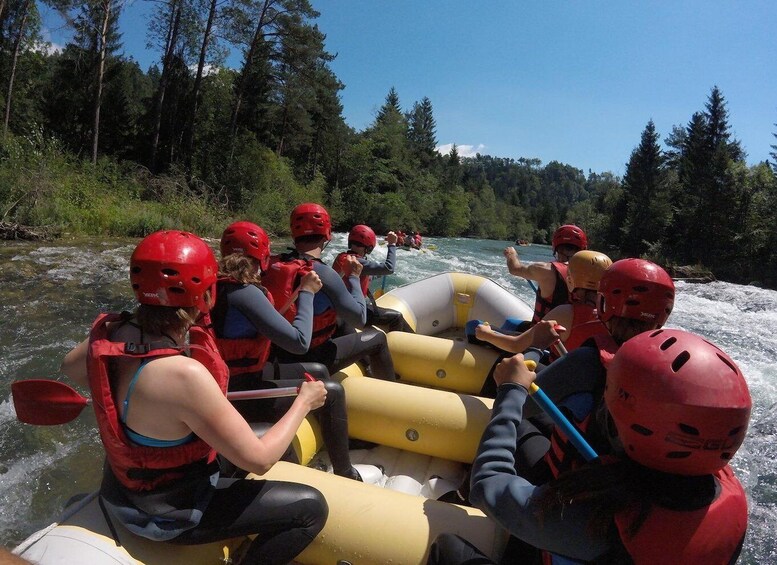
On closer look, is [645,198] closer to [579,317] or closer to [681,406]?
[579,317]

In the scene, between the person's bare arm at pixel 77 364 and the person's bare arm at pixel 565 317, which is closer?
the person's bare arm at pixel 77 364

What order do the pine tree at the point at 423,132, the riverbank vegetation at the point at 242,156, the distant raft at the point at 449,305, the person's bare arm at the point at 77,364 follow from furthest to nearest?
the pine tree at the point at 423,132, the riverbank vegetation at the point at 242,156, the distant raft at the point at 449,305, the person's bare arm at the point at 77,364

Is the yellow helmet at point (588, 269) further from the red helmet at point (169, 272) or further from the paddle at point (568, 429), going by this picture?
the red helmet at point (169, 272)

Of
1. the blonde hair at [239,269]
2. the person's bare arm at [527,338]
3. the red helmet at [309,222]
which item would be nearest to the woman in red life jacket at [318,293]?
the red helmet at [309,222]

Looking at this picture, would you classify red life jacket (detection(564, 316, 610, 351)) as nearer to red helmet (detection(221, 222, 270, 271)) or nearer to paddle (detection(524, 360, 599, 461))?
paddle (detection(524, 360, 599, 461))

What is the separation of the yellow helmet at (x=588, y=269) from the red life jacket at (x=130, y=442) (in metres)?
1.89

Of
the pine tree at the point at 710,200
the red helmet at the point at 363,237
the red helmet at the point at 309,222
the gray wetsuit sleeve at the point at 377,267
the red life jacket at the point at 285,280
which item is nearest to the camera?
the red life jacket at the point at 285,280

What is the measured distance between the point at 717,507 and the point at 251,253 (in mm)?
2105

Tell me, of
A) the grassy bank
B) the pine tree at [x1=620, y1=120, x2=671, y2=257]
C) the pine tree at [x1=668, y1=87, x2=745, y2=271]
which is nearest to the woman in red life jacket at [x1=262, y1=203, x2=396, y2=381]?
the grassy bank

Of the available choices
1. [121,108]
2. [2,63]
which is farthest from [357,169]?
[2,63]

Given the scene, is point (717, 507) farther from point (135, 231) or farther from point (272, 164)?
point (272, 164)

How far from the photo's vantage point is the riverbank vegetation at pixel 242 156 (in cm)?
1473

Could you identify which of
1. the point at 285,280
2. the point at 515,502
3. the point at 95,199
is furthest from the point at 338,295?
the point at 95,199

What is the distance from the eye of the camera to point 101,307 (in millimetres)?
6699
